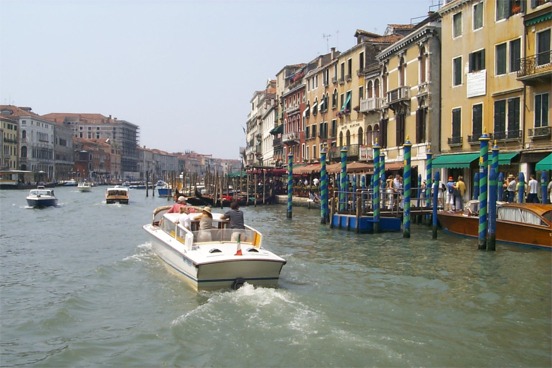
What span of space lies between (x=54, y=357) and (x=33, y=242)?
1374 cm

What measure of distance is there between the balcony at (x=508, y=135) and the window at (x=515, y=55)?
7.96ft

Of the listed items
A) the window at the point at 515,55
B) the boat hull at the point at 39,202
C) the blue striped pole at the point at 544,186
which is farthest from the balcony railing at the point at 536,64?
the boat hull at the point at 39,202

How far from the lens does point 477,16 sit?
2561 centimetres

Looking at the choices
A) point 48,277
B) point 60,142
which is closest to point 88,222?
point 48,277

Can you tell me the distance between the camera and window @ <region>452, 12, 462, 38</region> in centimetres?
2684

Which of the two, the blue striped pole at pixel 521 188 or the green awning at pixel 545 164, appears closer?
the green awning at pixel 545 164

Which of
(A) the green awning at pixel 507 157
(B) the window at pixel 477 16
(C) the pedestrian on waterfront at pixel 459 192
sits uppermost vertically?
(B) the window at pixel 477 16

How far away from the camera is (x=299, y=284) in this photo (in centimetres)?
1200

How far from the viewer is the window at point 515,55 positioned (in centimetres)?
2312

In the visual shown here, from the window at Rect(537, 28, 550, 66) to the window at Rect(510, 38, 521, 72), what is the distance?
3.42 ft

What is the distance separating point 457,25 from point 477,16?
4.96ft

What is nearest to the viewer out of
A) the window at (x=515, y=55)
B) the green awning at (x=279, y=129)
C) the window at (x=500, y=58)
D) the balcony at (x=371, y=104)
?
the window at (x=515, y=55)

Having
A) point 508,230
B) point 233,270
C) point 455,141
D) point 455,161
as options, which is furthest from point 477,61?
point 233,270

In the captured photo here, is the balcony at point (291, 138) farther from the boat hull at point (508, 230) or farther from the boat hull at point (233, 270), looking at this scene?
the boat hull at point (233, 270)
